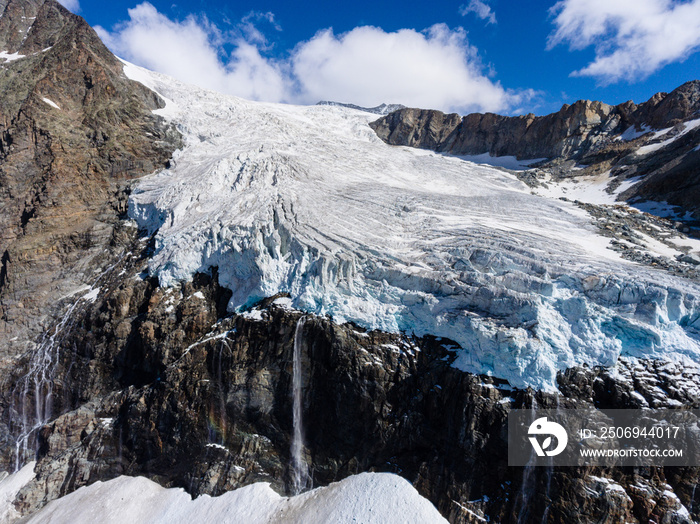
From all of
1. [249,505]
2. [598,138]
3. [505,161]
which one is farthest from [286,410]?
[598,138]

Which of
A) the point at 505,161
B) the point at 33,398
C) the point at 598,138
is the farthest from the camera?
the point at 505,161

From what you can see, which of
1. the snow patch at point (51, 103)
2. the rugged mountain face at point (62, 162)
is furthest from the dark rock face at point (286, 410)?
the snow patch at point (51, 103)

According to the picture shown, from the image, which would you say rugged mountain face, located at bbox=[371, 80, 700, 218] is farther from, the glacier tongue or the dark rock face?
the dark rock face

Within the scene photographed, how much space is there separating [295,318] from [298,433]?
577cm

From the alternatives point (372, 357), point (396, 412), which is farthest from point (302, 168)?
point (396, 412)

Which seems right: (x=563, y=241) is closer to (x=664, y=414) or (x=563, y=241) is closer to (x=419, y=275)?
(x=419, y=275)

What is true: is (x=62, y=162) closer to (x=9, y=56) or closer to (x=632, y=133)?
(x=9, y=56)

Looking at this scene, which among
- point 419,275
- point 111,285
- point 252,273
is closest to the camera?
point 419,275

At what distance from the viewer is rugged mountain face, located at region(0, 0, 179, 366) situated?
86.1 ft

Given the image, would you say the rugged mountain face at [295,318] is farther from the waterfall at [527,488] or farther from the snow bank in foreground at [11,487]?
the snow bank in foreground at [11,487]

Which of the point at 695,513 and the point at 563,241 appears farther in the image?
the point at 563,241

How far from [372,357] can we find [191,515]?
11268mm

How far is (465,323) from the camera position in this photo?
53.9ft

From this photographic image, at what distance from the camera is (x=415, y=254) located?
2062cm
